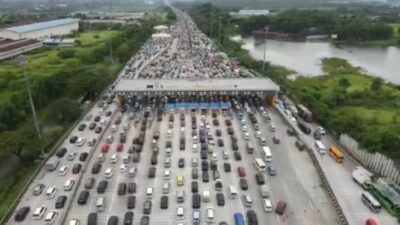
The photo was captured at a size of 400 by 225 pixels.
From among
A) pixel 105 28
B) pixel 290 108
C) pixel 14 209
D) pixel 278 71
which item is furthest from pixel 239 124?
pixel 105 28

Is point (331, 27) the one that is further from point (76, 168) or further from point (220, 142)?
point (76, 168)

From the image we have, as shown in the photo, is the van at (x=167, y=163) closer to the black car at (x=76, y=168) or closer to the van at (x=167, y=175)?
the van at (x=167, y=175)

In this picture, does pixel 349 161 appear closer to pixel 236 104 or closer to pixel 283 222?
pixel 283 222

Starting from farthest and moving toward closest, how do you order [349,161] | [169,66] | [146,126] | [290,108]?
[169,66], [290,108], [146,126], [349,161]

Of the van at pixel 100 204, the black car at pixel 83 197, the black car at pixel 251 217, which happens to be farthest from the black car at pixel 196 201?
the black car at pixel 83 197

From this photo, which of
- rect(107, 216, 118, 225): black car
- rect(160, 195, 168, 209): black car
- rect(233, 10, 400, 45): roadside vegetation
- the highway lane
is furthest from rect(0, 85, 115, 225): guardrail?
rect(233, 10, 400, 45): roadside vegetation

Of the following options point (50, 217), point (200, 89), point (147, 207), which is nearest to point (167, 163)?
point (147, 207)

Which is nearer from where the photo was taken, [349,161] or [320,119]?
[349,161]

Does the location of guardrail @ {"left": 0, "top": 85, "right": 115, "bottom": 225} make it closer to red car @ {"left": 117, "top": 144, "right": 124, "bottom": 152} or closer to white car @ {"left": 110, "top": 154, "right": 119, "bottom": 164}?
white car @ {"left": 110, "top": 154, "right": 119, "bottom": 164}
